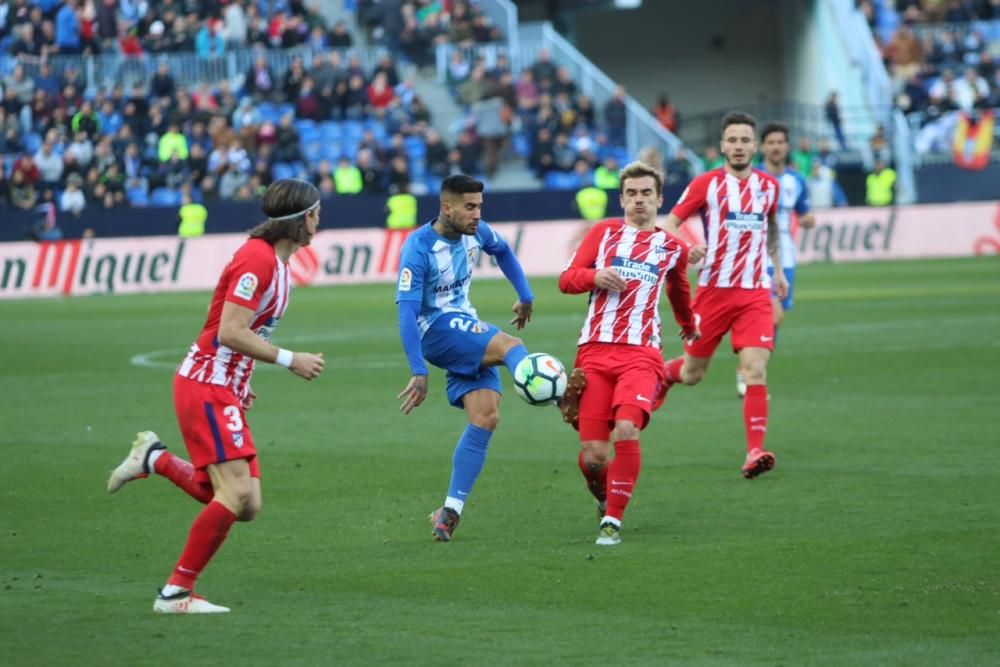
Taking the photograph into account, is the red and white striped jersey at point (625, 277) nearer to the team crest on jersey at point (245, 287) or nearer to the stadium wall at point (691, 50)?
the team crest on jersey at point (245, 287)

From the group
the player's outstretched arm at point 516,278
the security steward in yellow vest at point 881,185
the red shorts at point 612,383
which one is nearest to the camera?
the red shorts at point 612,383

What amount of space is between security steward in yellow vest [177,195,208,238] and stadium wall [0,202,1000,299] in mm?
1547

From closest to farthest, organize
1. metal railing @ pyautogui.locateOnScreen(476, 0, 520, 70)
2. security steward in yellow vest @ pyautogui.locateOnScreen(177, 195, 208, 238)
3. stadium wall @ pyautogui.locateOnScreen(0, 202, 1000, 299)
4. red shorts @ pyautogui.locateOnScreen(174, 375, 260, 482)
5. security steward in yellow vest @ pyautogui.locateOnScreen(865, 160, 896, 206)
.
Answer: red shorts @ pyautogui.locateOnScreen(174, 375, 260, 482) < stadium wall @ pyautogui.locateOnScreen(0, 202, 1000, 299) < security steward in yellow vest @ pyautogui.locateOnScreen(177, 195, 208, 238) < security steward in yellow vest @ pyautogui.locateOnScreen(865, 160, 896, 206) < metal railing @ pyautogui.locateOnScreen(476, 0, 520, 70)

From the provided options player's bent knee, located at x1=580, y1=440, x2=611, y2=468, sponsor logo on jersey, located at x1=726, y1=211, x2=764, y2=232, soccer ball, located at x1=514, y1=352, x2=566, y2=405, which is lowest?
player's bent knee, located at x1=580, y1=440, x2=611, y2=468

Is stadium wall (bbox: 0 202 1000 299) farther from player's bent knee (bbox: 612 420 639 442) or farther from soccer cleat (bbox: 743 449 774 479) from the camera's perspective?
player's bent knee (bbox: 612 420 639 442)

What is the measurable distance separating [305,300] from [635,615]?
824 inches

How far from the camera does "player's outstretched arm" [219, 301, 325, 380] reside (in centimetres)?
699

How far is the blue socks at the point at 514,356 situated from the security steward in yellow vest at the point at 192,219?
79.6 feet

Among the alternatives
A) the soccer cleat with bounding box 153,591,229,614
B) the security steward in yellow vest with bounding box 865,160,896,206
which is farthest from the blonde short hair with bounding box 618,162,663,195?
the security steward in yellow vest with bounding box 865,160,896,206

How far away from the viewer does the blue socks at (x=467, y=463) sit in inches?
351

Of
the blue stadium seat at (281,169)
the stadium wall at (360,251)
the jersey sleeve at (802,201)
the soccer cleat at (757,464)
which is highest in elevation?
the jersey sleeve at (802,201)

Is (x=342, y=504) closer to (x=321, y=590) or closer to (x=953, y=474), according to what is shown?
(x=321, y=590)

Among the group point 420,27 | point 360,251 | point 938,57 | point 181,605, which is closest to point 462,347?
point 181,605

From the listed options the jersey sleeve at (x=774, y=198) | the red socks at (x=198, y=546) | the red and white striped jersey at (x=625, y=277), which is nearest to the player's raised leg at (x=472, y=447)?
the red and white striped jersey at (x=625, y=277)
